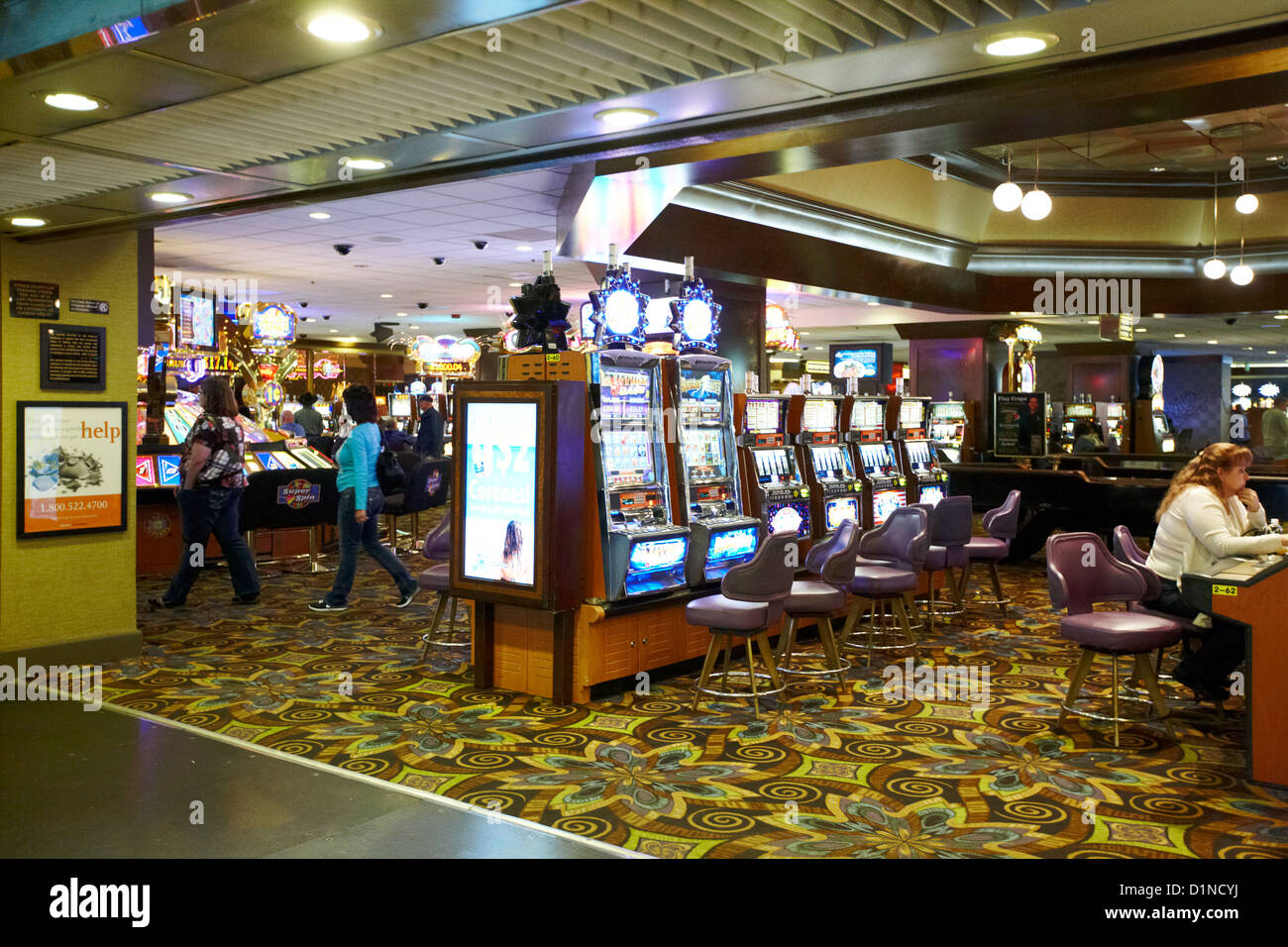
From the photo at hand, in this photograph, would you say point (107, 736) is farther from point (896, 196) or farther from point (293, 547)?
point (896, 196)

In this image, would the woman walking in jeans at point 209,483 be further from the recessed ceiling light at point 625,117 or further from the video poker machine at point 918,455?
the video poker machine at point 918,455

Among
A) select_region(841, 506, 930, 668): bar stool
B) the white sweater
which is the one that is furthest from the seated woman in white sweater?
select_region(841, 506, 930, 668): bar stool

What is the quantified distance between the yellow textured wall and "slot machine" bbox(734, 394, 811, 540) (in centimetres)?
353

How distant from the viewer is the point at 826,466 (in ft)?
24.2

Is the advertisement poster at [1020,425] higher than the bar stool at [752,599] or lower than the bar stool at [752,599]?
higher

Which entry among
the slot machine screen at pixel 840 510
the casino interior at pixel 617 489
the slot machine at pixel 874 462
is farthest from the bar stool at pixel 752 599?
the slot machine at pixel 874 462

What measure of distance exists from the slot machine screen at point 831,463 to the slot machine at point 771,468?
0.32 metres

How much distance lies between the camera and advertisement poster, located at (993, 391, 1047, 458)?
12633 mm

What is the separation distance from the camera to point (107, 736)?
14.7ft

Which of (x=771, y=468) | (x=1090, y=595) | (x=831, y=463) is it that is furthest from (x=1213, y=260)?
(x=1090, y=595)

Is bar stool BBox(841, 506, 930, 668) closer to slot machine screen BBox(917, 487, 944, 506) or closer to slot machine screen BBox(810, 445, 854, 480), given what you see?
slot machine screen BBox(810, 445, 854, 480)

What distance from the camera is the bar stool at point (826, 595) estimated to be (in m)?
5.43

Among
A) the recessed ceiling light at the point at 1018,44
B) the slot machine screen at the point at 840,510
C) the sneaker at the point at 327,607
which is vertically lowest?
the sneaker at the point at 327,607
